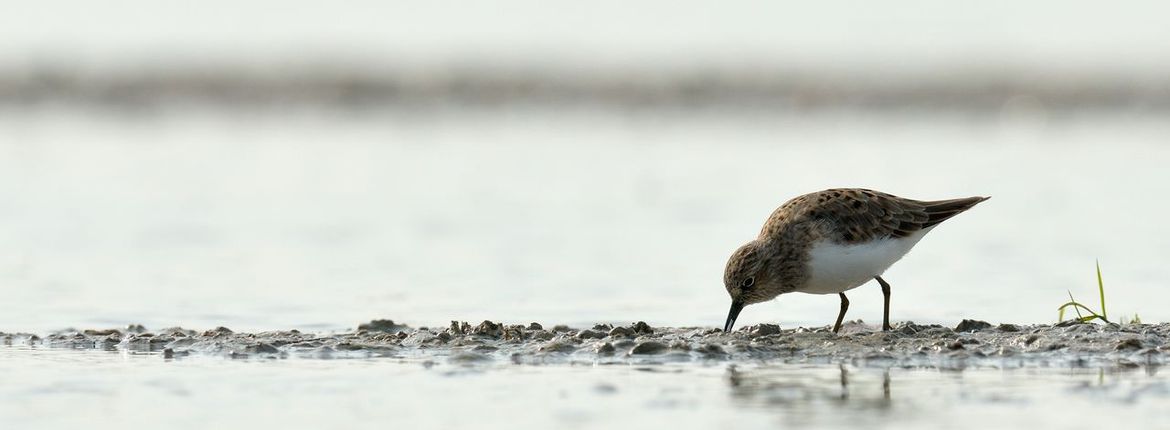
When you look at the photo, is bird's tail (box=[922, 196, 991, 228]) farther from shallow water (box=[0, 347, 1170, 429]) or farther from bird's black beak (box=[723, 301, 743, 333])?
shallow water (box=[0, 347, 1170, 429])

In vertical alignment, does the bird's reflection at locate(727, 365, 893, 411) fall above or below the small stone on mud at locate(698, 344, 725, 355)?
below

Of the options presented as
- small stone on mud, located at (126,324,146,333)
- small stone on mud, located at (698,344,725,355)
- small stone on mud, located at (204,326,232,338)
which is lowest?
small stone on mud, located at (698,344,725,355)

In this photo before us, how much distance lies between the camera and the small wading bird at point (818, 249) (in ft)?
36.2

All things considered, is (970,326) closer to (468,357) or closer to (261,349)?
(468,357)

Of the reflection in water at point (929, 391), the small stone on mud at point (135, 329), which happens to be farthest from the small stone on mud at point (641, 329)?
the small stone on mud at point (135, 329)

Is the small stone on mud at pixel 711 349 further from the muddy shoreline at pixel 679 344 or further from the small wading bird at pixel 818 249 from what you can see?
the small wading bird at pixel 818 249

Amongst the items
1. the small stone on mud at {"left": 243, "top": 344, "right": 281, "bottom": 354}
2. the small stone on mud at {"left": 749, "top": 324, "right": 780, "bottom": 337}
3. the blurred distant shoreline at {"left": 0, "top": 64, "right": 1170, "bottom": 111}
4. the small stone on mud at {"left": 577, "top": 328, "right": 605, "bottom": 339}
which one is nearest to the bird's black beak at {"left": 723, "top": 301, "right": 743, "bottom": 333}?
the small stone on mud at {"left": 749, "top": 324, "right": 780, "bottom": 337}

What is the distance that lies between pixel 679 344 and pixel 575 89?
39130mm

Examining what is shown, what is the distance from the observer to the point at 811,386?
30.5ft

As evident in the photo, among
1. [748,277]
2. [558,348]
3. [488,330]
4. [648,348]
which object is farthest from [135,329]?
[748,277]

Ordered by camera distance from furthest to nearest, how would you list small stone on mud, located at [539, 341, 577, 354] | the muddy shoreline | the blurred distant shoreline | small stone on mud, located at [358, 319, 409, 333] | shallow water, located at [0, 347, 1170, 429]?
the blurred distant shoreline < small stone on mud, located at [358, 319, 409, 333] < small stone on mud, located at [539, 341, 577, 354] < the muddy shoreline < shallow water, located at [0, 347, 1170, 429]

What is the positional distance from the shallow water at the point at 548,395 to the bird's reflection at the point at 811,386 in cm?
1

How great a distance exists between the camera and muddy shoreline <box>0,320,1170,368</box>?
1030cm

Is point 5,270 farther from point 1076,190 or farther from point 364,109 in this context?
point 364,109
